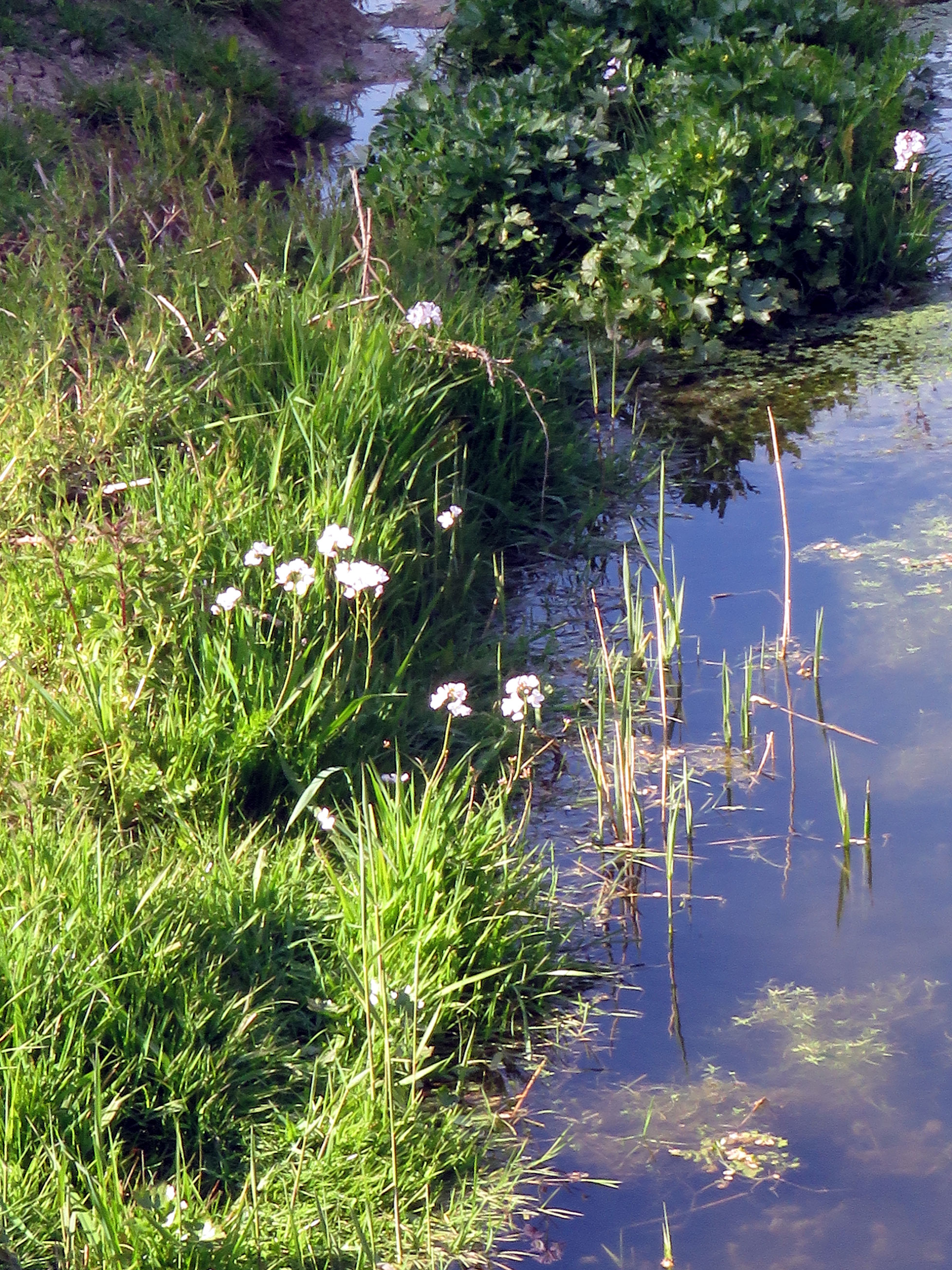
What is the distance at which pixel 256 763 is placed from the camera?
9.34 feet

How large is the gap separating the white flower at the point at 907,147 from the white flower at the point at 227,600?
3.88 meters

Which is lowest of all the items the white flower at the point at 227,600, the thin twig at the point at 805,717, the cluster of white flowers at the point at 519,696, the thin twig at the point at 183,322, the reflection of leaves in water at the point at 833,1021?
the reflection of leaves in water at the point at 833,1021

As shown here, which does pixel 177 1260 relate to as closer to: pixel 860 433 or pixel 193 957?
pixel 193 957

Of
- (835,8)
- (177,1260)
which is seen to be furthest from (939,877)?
(835,8)

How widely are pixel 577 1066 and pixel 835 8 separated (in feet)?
17.8

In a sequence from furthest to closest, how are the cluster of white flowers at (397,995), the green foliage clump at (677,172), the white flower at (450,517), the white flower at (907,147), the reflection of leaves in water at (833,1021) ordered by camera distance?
the white flower at (907,147)
the green foliage clump at (677,172)
the white flower at (450,517)
the reflection of leaves in water at (833,1021)
the cluster of white flowers at (397,995)

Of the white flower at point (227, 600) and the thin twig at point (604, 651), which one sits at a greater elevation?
the white flower at point (227, 600)

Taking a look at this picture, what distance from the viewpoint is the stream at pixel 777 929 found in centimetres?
216

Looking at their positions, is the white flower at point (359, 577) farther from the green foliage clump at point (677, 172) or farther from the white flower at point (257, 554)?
the green foliage clump at point (677, 172)

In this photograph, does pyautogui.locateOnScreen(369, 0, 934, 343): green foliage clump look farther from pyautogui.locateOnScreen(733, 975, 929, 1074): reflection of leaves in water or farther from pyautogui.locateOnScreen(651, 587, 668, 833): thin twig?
pyautogui.locateOnScreen(733, 975, 929, 1074): reflection of leaves in water

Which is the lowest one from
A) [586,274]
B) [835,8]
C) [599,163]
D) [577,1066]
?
[577,1066]

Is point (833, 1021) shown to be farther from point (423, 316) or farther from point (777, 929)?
point (423, 316)

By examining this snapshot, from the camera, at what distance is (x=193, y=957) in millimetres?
2383

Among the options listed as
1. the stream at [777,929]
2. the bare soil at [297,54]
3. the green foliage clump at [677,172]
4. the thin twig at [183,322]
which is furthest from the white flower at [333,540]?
the bare soil at [297,54]
